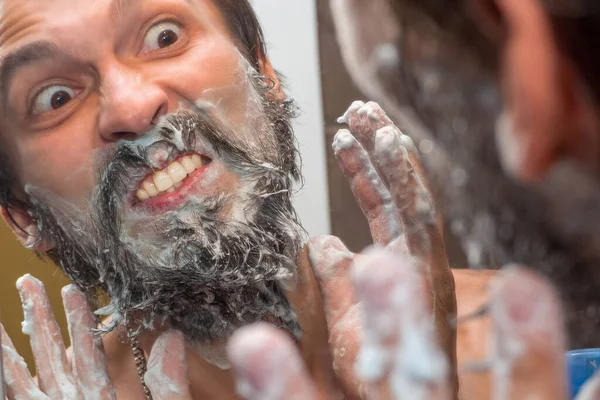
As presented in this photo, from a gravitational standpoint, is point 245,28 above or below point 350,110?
above

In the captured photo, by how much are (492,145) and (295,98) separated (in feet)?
0.72

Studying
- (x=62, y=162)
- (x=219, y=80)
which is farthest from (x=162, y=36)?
(x=62, y=162)

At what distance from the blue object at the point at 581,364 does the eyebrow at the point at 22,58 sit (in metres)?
0.56

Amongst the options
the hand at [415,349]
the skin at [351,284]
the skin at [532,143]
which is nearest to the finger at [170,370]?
the skin at [351,284]

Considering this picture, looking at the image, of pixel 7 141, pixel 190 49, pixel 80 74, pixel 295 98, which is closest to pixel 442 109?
pixel 295 98

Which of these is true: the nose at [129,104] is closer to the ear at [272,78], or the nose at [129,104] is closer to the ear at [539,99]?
the ear at [272,78]

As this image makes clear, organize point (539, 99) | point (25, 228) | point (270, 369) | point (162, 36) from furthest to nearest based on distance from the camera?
point (25, 228) < point (162, 36) < point (270, 369) < point (539, 99)

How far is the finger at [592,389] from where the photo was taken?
0.47 metres

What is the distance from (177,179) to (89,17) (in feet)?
0.63

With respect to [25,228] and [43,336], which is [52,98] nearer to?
[25,228]

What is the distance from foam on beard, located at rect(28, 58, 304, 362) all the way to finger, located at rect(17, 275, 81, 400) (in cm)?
14

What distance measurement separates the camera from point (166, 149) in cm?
67

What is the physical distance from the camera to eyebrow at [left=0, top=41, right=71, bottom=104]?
695mm

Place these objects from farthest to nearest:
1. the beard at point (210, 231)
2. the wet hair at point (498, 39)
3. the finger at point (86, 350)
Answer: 1. the finger at point (86, 350)
2. the beard at point (210, 231)
3. the wet hair at point (498, 39)
